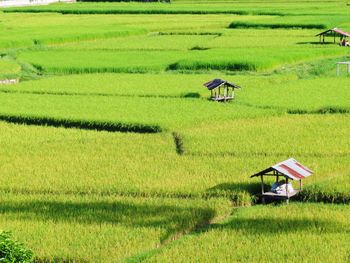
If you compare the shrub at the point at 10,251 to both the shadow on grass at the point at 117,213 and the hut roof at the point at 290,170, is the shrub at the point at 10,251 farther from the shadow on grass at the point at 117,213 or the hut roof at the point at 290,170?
the hut roof at the point at 290,170

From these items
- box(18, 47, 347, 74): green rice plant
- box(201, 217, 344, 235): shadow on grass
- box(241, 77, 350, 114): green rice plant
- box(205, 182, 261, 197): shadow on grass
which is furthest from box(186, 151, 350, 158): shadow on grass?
box(18, 47, 347, 74): green rice plant

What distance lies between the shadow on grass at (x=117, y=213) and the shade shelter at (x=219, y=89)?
272 inches

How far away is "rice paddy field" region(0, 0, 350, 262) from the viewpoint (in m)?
7.59

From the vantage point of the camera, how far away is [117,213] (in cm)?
836

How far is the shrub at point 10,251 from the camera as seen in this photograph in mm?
6094

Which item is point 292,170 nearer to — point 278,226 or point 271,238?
point 278,226

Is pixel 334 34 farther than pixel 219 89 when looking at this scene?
Yes

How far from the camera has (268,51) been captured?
2394 centimetres

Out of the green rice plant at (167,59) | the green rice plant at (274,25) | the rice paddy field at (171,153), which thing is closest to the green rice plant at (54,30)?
the green rice plant at (167,59)

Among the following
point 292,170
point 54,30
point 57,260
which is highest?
point 54,30

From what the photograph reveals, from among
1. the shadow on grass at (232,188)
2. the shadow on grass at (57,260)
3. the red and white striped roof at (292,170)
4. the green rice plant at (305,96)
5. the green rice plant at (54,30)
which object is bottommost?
the green rice plant at (305,96)

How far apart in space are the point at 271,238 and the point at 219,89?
866 centimetres

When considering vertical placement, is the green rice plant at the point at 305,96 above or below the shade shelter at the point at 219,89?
below

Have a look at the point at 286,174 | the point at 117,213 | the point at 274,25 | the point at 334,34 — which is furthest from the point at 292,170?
the point at 274,25
